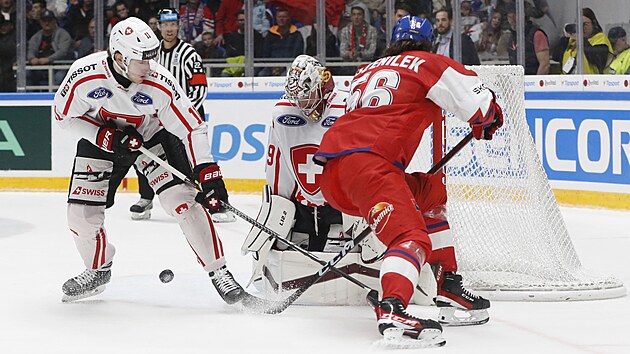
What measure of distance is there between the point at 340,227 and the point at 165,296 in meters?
0.74

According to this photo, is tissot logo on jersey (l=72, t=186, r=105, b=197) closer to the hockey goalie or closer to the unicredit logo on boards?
the hockey goalie

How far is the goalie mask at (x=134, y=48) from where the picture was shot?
3938 mm

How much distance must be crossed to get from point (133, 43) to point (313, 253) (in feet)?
3.33

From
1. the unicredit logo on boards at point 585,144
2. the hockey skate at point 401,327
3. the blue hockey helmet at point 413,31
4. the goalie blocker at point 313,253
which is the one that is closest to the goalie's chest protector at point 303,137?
the goalie blocker at point 313,253

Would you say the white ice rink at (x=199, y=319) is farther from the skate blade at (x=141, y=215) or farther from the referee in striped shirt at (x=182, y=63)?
the referee in striped shirt at (x=182, y=63)

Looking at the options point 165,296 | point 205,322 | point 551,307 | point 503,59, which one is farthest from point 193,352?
point 503,59

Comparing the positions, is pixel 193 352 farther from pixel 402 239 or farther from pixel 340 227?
pixel 340 227

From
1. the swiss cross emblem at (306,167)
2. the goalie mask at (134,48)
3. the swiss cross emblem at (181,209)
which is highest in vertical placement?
the goalie mask at (134,48)

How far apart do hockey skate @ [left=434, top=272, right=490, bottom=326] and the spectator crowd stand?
4.19 meters

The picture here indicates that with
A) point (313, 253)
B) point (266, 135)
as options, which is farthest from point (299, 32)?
point (313, 253)

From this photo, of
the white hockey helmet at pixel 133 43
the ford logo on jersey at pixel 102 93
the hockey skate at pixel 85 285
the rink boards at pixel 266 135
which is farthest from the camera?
the rink boards at pixel 266 135

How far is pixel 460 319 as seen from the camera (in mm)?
3787

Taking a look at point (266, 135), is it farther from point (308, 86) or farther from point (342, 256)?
point (342, 256)

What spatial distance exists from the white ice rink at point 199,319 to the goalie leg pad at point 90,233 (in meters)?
0.17
